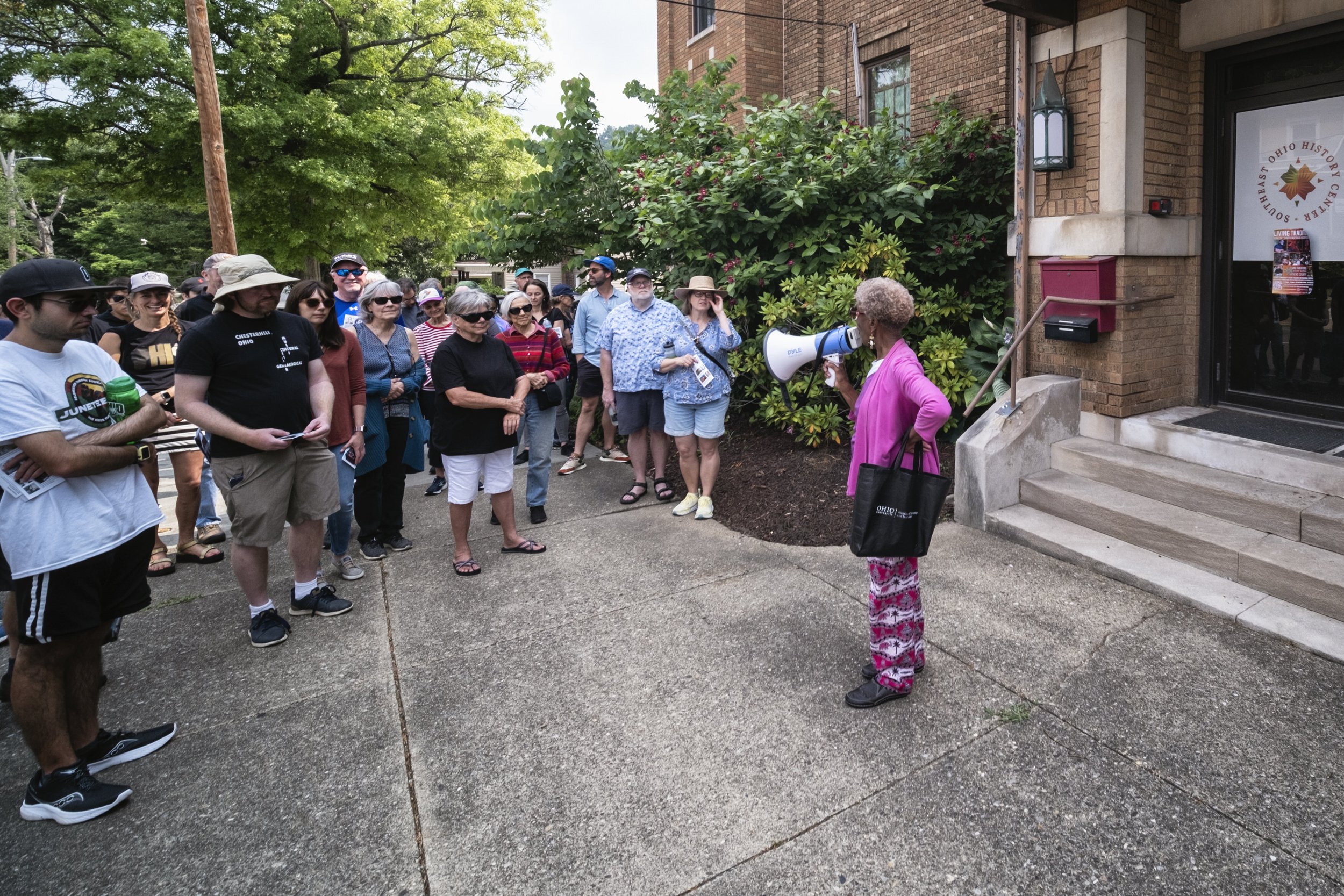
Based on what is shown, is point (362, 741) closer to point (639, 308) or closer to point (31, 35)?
point (639, 308)

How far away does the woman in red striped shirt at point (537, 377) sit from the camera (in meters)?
5.53

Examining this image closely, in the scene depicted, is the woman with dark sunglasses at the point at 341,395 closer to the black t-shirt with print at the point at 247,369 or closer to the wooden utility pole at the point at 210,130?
the black t-shirt with print at the point at 247,369

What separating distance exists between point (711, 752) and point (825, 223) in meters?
5.10

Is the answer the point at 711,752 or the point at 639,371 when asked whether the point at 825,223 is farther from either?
the point at 711,752

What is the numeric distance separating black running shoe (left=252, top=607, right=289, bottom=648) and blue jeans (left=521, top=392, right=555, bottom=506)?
2115 mm

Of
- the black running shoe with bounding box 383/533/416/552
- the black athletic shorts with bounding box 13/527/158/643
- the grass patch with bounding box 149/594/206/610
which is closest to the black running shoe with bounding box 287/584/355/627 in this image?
the grass patch with bounding box 149/594/206/610

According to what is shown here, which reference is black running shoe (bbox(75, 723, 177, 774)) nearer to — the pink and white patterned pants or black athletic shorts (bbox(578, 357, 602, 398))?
the pink and white patterned pants

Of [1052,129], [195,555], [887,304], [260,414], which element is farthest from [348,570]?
[1052,129]

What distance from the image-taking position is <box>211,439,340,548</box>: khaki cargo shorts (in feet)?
12.7

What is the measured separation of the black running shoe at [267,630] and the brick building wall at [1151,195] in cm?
530

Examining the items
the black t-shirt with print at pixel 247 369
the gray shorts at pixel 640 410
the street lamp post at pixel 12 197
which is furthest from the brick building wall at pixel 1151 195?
the street lamp post at pixel 12 197

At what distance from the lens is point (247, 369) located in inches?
149

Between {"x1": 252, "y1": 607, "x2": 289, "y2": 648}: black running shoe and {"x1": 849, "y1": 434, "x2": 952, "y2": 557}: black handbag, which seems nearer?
{"x1": 849, "y1": 434, "x2": 952, "y2": 557}: black handbag

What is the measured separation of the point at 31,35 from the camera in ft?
41.5
